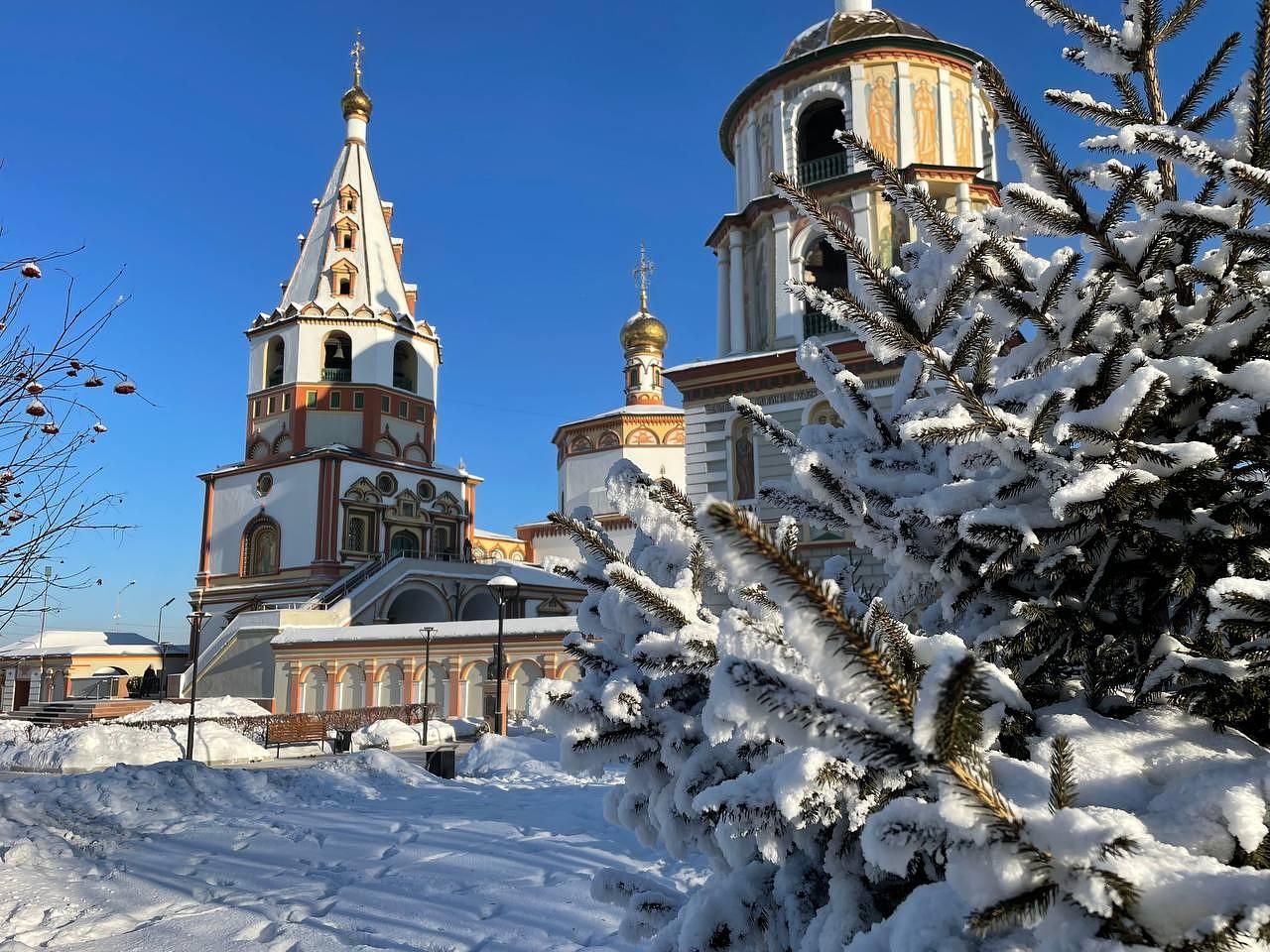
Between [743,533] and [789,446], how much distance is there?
1586 mm

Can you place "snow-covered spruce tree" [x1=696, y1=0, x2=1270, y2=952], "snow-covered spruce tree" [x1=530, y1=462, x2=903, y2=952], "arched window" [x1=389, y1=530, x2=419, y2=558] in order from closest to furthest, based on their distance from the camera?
"snow-covered spruce tree" [x1=696, y1=0, x2=1270, y2=952] → "snow-covered spruce tree" [x1=530, y1=462, x2=903, y2=952] → "arched window" [x1=389, y1=530, x2=419, y2=558]

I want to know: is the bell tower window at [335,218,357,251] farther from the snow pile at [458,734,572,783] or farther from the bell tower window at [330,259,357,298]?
the snow pile at [458,734,572,783]

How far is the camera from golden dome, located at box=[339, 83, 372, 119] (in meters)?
38.1

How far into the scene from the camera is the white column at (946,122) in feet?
49.4

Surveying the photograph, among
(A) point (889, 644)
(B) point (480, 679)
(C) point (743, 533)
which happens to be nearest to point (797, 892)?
(A) point (889, 644)

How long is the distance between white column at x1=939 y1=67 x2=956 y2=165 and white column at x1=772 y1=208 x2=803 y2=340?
267cm

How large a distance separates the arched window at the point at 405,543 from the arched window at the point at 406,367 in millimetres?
5627

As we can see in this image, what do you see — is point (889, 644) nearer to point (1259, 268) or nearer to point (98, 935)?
point (1259, 268)

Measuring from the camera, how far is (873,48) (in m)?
15.2

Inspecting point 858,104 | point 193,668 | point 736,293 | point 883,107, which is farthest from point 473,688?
point 883,107

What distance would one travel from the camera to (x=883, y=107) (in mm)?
15188

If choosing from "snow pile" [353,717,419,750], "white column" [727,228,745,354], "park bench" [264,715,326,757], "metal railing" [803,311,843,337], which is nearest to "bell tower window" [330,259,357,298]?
"park bench" [264,715,326,757]

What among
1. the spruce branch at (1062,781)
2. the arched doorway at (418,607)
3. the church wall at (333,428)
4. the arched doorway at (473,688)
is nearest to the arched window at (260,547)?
the church wall at (333,428)

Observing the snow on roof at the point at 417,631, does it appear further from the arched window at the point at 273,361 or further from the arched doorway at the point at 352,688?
the arched window at the point at 273,361
